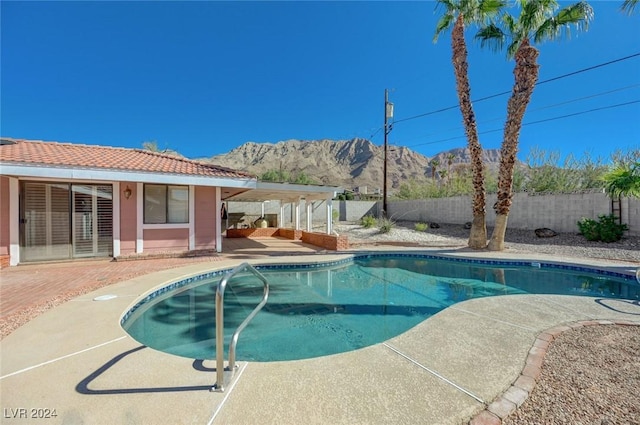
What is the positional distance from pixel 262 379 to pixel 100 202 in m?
10.1

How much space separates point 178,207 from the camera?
10.7 metres

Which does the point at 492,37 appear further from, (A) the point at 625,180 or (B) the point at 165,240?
(B) the point at 165,240

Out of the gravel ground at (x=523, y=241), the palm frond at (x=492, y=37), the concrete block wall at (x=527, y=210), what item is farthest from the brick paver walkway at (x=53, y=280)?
the concrete block wall at (x=527, y=210)

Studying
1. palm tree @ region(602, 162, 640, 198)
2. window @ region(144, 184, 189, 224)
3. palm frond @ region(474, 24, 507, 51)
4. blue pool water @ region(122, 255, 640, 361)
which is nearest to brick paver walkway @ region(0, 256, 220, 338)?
blue pool water @ region(122, 255, 640, 361)

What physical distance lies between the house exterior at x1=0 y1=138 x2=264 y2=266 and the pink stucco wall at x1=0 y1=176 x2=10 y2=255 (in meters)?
0.02

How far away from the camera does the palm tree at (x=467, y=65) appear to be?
11.7m

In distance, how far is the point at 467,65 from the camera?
12.0 m

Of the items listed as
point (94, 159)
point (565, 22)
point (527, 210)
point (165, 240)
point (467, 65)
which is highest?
point (565, 22)

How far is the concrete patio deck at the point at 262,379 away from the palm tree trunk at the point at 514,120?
869 cm

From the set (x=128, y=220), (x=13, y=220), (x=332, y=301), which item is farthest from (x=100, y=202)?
(x=332, y=301)

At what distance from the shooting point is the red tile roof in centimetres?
851

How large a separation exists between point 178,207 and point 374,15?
1423cm

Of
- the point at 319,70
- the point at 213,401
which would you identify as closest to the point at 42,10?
the point at 213,401

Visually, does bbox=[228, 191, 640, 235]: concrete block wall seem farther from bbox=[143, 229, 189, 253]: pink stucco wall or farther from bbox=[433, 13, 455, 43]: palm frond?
bbox=[143, 229, 189, 253]: pink stucco wall
